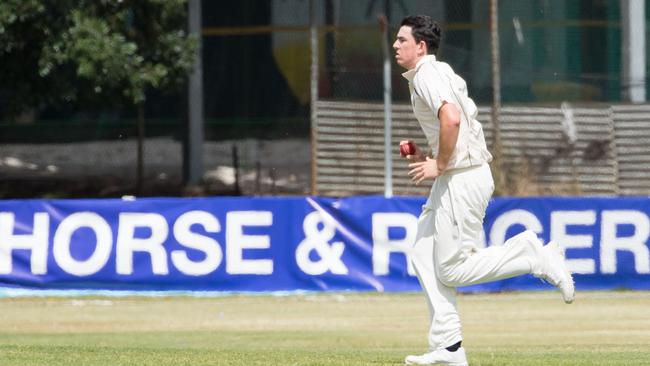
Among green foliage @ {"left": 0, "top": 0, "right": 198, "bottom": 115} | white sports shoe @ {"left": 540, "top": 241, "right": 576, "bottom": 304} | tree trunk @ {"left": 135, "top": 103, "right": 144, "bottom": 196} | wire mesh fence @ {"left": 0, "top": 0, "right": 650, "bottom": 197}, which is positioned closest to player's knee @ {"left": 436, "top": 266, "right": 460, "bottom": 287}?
white sports shoe @ {"left": 540, "top": 241, "right": 576, "bottom": 304}

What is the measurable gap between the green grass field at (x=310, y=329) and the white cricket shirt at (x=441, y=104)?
1324 mm

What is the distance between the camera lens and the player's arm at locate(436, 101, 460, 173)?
8125mm

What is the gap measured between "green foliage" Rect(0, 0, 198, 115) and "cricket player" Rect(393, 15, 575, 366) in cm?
1394

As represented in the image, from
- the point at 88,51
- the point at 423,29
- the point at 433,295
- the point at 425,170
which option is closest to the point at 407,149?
the point at 425,170

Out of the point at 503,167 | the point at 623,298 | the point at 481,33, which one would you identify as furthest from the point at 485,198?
the point at 481,33

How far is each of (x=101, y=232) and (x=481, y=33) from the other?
10.3 metres

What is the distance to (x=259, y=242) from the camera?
1791 centimetres

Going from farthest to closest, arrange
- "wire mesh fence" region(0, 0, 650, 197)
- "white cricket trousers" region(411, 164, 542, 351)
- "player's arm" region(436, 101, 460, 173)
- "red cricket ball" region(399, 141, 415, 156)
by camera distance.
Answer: "wire mesh fence" region(0, 0, 650, 197), "red cricket ball" region(399, 141, 415, 156), "white cricket trousers" region(411, 164, 542, 351), "player's arm" region(436, 101, 460, 173)

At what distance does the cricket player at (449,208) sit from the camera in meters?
8.30

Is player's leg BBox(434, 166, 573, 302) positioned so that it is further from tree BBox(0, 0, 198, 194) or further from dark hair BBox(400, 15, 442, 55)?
tree BBox(0, 0, 198, 194)

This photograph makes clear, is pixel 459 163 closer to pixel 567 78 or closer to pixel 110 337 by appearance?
pixel 110 337

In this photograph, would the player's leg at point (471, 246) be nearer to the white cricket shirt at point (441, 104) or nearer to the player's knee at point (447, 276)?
the player's knee at point (447, 276)

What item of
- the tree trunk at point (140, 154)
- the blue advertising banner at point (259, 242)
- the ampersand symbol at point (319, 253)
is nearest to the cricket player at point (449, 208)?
the blue advertising banner at point (259, 242)

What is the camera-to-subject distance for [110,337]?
13.8 meters
